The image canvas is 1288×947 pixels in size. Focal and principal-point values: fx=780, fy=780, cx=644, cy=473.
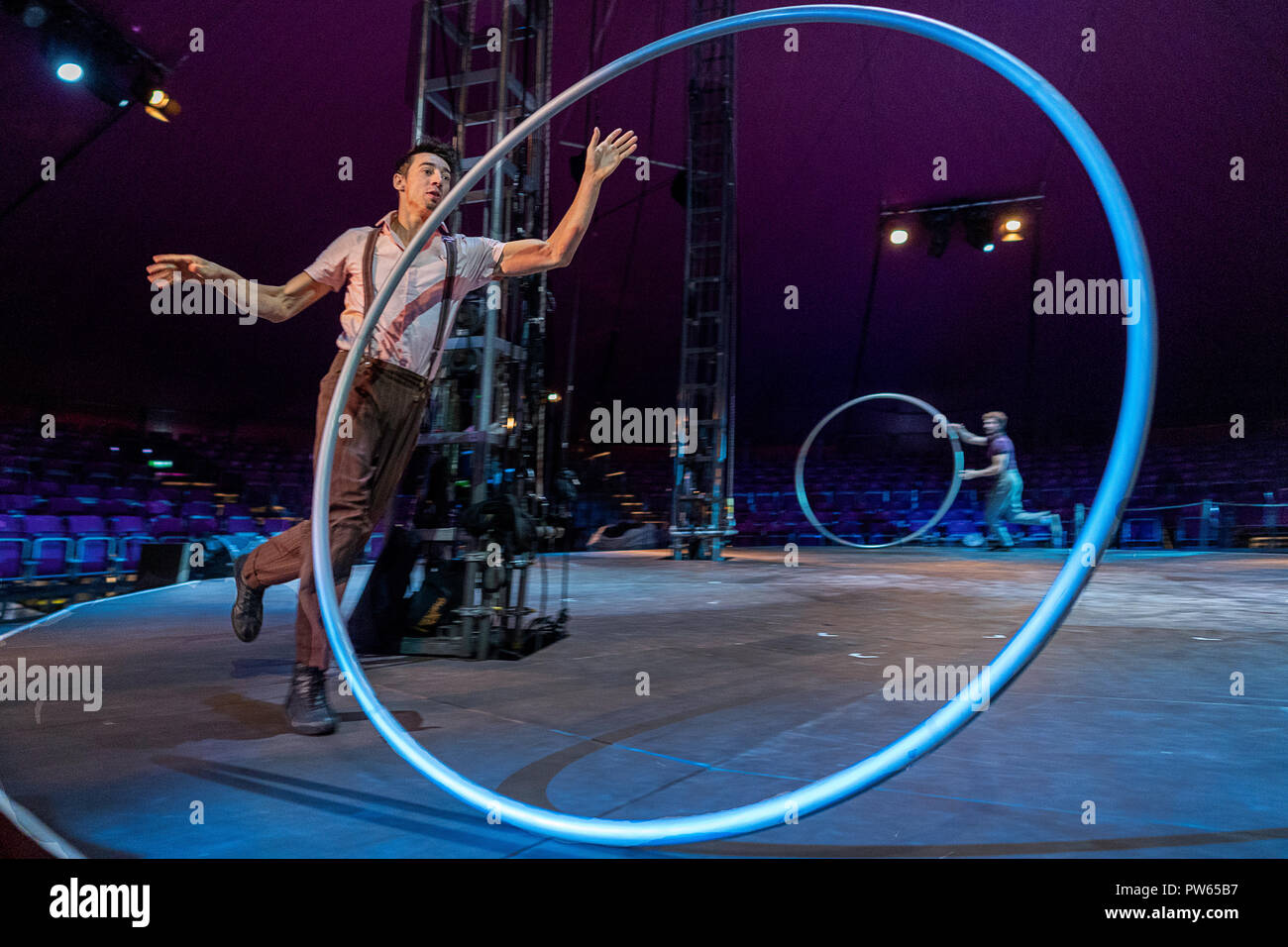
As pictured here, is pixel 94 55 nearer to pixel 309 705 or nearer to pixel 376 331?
pixel 376 331

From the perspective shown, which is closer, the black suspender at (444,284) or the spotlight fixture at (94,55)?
the black suspender at (444,284)

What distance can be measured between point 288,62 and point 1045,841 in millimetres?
16287

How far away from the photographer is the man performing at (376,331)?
226 centimetres

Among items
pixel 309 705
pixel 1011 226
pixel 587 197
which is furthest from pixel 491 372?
pixel 1011 226

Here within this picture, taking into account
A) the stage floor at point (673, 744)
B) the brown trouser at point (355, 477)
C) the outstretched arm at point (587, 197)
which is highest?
the outstretched arm at point (587, 197)

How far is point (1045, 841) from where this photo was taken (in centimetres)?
136

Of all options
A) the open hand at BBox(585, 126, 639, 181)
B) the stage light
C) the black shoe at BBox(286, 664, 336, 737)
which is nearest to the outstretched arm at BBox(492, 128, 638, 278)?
the open hand at BBox(585, 126, 639, 181)

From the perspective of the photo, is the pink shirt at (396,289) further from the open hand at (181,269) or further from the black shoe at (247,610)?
the black shoe at (247,610)

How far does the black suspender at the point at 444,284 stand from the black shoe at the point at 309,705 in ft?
3.18

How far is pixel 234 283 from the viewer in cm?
238

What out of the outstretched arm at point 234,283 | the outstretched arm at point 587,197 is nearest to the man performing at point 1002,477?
the outstretched arm at point 587,197

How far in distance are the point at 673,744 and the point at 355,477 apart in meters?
1.21

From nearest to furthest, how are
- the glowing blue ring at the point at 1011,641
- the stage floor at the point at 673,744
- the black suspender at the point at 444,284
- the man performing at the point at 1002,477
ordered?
the glowing blue ring at the point at 1011,641 < the stage floor at the point at 673,744 < the black suspender at the point at 444,284 < the man performing at the point at 1002,477

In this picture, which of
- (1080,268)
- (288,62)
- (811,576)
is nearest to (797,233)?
(1080,268)
